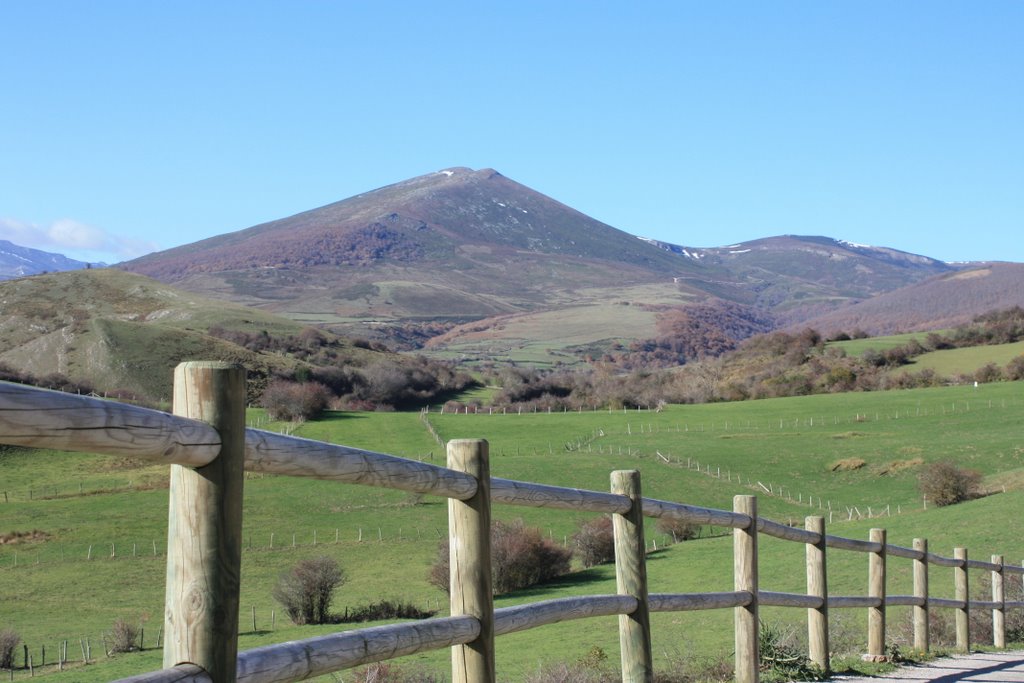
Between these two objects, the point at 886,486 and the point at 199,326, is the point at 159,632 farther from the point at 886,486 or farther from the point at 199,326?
the point at 199,326

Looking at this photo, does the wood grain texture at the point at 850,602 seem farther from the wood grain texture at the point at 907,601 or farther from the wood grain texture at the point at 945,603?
the wood grain texture at the point at 945,603

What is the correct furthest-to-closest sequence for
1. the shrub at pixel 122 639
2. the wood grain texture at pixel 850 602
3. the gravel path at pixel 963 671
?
the shrub at pixel 122 639 → the wood grain texture at pixel 850 602 → the gravel path at pixel 963 671

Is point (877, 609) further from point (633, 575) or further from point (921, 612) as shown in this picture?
point (633, 575)

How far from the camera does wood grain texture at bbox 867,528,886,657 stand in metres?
10.1

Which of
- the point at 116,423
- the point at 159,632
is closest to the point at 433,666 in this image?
the point at 159,632

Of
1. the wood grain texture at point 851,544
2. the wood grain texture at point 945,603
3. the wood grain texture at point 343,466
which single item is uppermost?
the wood grain texture at point 343,466

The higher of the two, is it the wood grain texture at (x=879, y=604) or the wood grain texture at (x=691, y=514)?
the wood grain texture at (x=691, y=514)

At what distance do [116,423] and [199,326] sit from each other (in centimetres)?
12406

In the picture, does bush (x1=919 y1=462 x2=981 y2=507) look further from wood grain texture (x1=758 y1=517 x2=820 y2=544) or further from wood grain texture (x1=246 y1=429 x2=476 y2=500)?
wood grain texture (x1=246 y1=429 x2=476 y2=500)

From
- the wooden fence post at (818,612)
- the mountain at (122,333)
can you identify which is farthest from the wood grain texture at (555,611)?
the mountain at (122,333)

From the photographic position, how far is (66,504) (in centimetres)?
4697

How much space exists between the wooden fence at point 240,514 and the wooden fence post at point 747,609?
1.73 m

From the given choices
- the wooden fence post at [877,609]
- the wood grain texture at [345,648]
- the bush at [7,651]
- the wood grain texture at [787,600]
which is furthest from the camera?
the bush at [7,651]

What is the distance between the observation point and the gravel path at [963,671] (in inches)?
348
